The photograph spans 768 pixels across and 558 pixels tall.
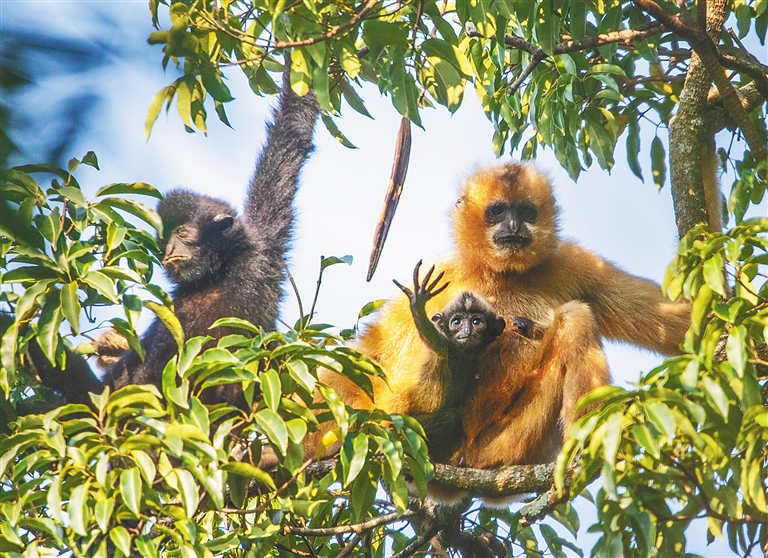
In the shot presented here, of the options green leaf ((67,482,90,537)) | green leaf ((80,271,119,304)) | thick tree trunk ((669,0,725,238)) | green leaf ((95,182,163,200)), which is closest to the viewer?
green leaf ((95,182,163,200))

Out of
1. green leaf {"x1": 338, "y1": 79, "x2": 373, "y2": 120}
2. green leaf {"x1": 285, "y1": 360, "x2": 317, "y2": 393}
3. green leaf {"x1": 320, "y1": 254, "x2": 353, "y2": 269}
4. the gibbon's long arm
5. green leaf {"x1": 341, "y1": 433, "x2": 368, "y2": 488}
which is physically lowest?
green leaf {"x1": 341, "y1": 433, "x2": 368, "y2": 488}

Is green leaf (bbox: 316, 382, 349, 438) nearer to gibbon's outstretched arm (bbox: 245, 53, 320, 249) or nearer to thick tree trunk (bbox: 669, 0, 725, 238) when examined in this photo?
thick tree trunk (bbox: 669, 0, 725, 238)

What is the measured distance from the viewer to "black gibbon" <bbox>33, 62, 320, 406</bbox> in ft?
23.3

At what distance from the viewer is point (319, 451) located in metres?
4.18

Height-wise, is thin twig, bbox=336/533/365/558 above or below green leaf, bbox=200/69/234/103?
below

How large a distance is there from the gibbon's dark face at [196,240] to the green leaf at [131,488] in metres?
4.30

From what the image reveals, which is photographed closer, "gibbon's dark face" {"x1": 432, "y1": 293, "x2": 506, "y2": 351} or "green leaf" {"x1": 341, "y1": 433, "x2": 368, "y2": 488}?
"green leaf" {"x1": 341, "y1": 433, "x2": 368, "y2": 488}

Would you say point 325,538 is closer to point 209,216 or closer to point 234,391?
point 234,391

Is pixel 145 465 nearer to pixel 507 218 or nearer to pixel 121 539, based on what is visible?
pixel 121 539

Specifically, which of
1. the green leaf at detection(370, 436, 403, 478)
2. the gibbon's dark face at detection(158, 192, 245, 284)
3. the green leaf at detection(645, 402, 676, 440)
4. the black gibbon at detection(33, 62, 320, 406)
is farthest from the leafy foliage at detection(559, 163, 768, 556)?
the gibbon's dark face at detection(158, 192, 245, 284)

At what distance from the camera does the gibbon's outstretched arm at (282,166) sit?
7.84 m

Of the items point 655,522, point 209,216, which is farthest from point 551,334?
point 209,216

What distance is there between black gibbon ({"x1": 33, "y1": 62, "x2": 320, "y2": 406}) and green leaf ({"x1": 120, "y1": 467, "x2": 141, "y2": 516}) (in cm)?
353

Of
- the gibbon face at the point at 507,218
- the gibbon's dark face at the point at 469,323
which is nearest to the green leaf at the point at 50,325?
the gibbon's dark face at the point at 469,323
